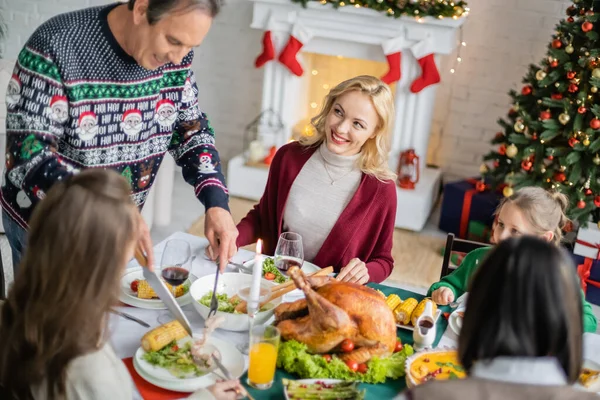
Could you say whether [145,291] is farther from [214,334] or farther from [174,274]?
[214,334]

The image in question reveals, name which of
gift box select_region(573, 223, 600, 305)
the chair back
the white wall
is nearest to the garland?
the white wall

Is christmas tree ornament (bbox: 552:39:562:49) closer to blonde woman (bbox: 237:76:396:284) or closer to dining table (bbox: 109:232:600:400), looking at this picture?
blonde woman (bbox: 237:76:396:284)

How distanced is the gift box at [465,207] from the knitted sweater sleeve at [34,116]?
3.22 meters

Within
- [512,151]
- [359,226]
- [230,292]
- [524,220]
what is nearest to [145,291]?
[230,292]

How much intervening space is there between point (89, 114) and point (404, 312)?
0.96 m

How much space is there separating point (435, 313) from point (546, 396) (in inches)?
28.4

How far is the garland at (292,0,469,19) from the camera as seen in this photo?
4164 mm

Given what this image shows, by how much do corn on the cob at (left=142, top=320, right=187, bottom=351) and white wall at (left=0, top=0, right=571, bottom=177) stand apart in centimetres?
372

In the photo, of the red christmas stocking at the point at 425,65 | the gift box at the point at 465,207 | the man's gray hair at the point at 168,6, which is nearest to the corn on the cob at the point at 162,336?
the man's gray hair at the point at 168,6

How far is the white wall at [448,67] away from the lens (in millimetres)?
4570

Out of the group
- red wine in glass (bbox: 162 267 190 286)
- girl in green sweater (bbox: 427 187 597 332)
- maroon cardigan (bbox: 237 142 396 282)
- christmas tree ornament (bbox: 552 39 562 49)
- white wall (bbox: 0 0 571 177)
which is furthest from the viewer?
white wall (bbox: 0 0 571 177)

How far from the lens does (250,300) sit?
1.60m

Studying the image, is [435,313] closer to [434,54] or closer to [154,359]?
[154,359]

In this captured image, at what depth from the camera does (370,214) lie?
2.28 meters
